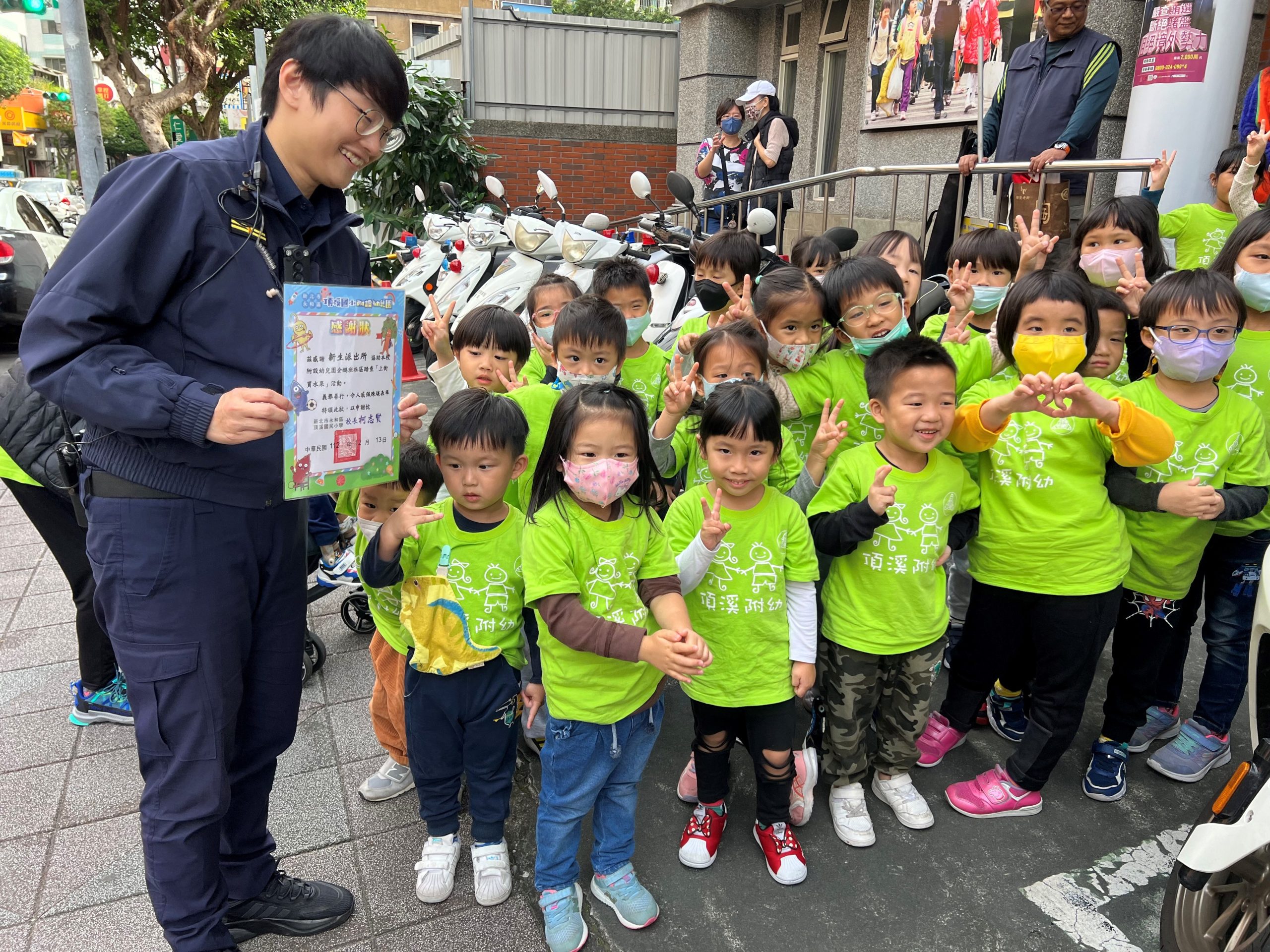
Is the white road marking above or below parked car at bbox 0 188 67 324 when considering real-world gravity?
below

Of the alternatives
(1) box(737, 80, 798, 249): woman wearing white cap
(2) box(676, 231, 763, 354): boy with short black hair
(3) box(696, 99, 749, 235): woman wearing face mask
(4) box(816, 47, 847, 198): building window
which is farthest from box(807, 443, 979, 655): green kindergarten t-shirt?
(4) box(816, 47, 847, 198): building window

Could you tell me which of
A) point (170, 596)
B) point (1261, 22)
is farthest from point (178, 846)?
point (1261, 22)

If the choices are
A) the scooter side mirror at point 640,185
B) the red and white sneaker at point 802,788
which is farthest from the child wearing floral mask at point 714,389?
the scooter side mirror at point 640,185

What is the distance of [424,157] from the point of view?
37.9ft

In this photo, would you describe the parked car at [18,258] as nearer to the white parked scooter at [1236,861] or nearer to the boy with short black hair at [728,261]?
the boy with short black hair at [728,261]

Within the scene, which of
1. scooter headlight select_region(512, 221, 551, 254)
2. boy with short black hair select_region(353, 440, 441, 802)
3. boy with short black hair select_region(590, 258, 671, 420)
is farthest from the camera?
scooter headlight select_region(512, 221, 551, 254)

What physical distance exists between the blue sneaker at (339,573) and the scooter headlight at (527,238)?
3.84 m

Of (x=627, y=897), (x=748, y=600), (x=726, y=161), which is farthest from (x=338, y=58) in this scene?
(x=726, y=161)

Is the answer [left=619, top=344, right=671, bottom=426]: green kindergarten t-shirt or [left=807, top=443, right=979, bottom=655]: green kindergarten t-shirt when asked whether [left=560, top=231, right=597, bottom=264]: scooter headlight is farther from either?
[left=807, top=443, right=979, bottom=655]: green kindergarten t-shirt

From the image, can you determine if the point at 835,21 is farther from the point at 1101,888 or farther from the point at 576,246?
the point at 1101,888

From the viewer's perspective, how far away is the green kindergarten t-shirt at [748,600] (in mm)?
2348

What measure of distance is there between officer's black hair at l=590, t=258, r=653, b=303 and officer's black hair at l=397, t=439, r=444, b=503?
117 centimetres

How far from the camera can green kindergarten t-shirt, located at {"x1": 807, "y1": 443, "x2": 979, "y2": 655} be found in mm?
2490

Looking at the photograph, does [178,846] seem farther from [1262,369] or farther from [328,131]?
[1262,369]
